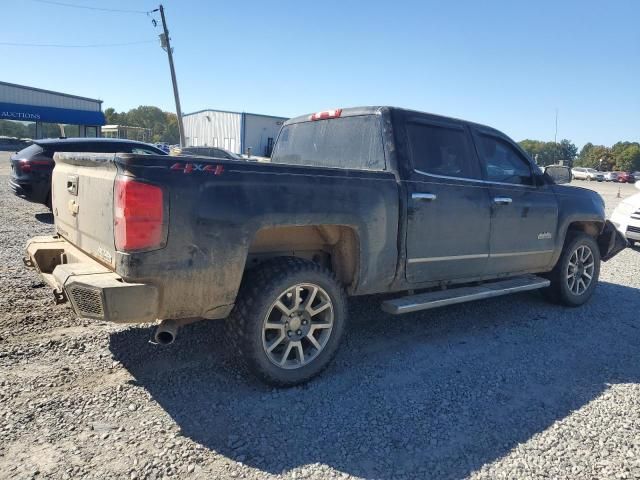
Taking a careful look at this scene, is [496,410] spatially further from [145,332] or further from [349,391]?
[145,332]

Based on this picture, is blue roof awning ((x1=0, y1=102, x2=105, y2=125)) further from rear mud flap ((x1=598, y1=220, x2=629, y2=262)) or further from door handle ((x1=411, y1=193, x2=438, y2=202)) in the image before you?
rear mud flap ((x1=598, y1=220, x2=629, y2=262))

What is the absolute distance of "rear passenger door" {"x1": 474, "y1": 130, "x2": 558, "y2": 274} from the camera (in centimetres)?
462

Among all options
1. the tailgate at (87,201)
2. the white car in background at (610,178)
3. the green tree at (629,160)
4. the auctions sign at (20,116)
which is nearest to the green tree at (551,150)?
the green tree at (629,160)

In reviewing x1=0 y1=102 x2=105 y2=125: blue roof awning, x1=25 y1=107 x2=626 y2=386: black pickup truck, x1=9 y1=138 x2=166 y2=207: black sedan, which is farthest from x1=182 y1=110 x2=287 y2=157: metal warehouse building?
x1=25 y1=107 x2=626 y2=386: black pickup truck

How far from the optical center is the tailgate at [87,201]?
9.44 ft

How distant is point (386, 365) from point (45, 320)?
3.06 metres

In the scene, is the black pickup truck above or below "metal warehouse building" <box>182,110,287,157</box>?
below

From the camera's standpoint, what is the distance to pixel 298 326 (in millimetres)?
3398

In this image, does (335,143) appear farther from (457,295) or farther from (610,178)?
(610,178)

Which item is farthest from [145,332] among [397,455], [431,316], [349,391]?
[431,316]

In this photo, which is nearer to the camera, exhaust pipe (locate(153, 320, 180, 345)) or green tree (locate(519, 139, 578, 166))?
exhaust pipe (locate(153, 320, 180, 345))

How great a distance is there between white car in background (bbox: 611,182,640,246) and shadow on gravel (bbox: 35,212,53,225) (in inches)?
455

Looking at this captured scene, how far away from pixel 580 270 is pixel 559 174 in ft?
4.17

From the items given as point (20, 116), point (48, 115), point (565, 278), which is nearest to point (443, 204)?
point (565, 278)
